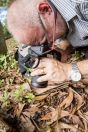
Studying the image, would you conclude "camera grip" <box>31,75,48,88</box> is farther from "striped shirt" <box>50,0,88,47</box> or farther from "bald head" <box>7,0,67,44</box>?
"striped shirt" <box>50,0,88,47</box>

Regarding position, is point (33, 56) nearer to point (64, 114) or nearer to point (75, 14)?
point (64, 114)

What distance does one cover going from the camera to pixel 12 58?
12.8 feet

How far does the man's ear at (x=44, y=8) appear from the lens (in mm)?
2466

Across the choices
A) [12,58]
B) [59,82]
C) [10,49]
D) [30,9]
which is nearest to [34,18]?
[30,9]

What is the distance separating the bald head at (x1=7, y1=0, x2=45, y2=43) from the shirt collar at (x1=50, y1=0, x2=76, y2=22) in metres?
0.15

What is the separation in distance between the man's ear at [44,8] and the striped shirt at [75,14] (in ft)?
0.16

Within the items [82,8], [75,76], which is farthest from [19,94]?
[82,8]

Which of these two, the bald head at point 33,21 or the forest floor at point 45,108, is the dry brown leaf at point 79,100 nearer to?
the forest floor at point 45,108

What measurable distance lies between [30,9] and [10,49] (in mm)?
1837

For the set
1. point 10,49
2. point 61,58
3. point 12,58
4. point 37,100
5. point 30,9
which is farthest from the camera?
point 10,49

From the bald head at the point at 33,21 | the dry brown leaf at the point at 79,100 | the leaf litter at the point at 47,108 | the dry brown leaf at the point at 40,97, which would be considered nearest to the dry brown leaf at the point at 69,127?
the leaf litter at the point at 47,108

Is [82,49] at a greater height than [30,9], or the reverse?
[30,9]

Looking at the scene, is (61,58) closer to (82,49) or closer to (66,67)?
(82,49)

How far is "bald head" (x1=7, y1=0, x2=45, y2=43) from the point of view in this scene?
98.0 inches
